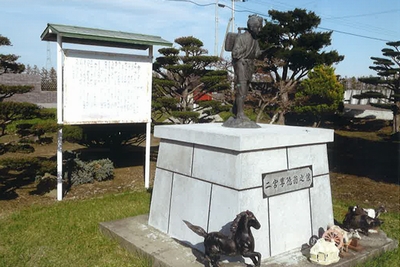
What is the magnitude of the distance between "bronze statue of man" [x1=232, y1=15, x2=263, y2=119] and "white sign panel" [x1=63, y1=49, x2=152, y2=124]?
11.1 feet

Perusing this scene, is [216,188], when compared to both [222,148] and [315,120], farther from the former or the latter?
[315,120]

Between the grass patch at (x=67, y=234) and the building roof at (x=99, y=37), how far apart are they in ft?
9.85

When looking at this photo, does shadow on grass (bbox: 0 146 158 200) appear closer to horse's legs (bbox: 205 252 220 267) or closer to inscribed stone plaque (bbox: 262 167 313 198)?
horse's legs (bbox: 205 252 220 267)

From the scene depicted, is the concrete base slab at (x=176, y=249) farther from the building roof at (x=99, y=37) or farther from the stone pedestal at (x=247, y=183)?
the building roof at (x=99, y=37)

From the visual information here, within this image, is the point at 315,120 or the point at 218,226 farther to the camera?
the point at 315,120

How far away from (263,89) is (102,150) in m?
7.83

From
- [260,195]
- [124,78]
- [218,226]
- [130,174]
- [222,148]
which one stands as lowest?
[130,174]

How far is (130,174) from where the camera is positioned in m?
9.30

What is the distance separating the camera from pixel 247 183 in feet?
12.5

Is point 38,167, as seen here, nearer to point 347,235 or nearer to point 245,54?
point 245,54

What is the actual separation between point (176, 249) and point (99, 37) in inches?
177

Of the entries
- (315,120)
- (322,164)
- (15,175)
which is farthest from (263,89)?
(322,164)

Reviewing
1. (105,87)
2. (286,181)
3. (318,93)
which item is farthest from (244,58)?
(318,93)

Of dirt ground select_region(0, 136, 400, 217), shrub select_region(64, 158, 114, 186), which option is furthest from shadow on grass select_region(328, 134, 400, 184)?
shrub select_region(64, 158, 114, 186)
